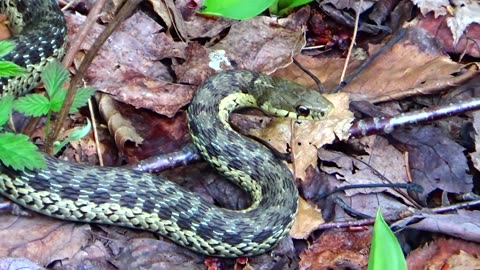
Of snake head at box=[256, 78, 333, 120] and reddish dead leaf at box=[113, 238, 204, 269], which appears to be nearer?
reddish dead leaf at box=[113, 238, 204, 269]

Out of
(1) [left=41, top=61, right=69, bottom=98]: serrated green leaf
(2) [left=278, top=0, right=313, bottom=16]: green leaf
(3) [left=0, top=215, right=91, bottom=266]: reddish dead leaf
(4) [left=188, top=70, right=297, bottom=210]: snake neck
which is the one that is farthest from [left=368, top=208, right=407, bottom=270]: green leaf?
(2) [left=278, top=0, right=313, bottom=16]: green leaf

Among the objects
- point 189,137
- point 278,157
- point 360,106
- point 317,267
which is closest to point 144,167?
point 189,137

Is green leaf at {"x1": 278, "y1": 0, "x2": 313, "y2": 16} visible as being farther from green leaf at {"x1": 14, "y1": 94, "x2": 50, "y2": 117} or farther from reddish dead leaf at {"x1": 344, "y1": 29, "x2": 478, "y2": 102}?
green leaf at {"x1": 14, "y1": 94, "x2": 50, "y2": 117}

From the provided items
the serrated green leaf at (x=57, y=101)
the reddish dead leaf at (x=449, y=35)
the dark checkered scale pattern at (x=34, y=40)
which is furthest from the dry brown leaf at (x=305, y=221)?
the dark checkered scale pattern at (x=34, y=40)

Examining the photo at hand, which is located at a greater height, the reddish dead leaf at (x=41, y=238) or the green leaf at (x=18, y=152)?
the green leaf at (x=18, y=152)

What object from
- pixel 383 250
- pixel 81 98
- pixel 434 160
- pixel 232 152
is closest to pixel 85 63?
A: pixel 81 98

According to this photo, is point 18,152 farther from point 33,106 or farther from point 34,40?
point 34,40

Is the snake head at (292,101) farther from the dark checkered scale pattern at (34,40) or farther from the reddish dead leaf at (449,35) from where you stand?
the dark checkered scale pattern at (34,40)
